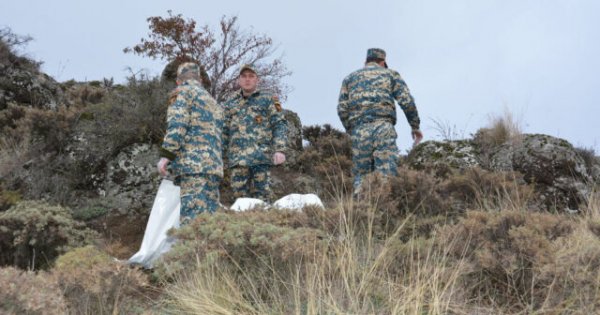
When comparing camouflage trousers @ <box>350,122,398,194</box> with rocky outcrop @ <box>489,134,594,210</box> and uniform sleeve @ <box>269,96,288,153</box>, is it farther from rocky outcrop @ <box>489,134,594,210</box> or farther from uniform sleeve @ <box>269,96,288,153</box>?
rocky outcrop @ <box>489,134,594,210</box>

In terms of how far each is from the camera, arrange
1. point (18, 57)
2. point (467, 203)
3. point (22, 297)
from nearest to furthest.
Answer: point (22, 297), point (467, 203), point (18, 57)

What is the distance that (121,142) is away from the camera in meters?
8.28

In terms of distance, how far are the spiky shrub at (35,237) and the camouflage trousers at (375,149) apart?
Result: 3184 millimetres

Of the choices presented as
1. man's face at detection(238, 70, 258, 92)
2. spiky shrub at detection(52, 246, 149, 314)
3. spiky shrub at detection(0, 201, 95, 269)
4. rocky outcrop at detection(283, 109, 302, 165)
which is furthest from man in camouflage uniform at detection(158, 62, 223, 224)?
rocky outcrop at detection(283, 109, 302, 165)

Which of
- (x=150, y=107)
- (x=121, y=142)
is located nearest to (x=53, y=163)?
(x=121, y=142)

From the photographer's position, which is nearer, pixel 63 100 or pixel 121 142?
pixel 121 142

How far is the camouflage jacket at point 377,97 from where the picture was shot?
650 cm

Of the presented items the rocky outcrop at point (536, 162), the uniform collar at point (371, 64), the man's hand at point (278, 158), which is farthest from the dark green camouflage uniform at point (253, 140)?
the rocky outcrop at point (536, 162)

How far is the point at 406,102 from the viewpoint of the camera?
656 cm

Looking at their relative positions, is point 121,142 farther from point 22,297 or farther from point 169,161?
A: point 22,297

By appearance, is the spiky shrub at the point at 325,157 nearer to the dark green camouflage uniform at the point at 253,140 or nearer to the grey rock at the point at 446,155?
the grey rock at the point at 446,155

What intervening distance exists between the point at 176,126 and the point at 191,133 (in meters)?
0.20

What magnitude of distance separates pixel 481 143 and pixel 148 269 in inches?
255

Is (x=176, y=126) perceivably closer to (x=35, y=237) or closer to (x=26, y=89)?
(x=35, y=237)
